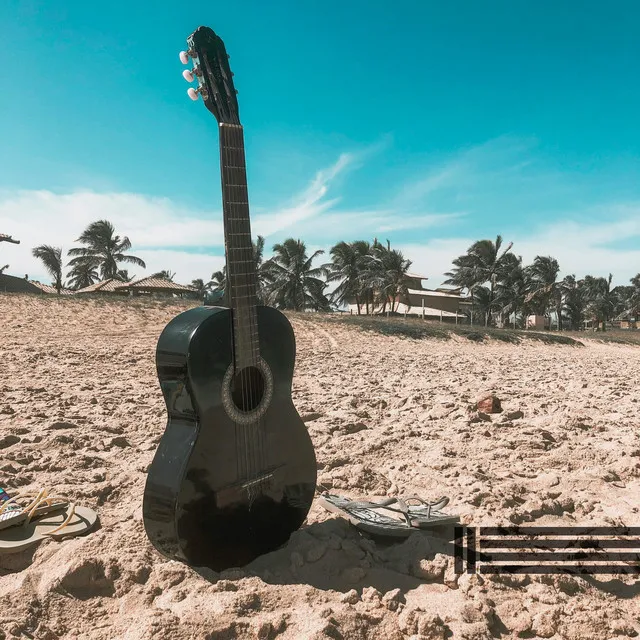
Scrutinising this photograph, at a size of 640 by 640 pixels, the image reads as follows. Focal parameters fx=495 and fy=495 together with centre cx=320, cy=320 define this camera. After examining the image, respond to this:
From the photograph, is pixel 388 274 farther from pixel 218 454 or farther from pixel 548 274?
pixel 218 454

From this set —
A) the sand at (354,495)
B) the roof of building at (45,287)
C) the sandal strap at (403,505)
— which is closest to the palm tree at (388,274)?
the roof of building at (45,287)

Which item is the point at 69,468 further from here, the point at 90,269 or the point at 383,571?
the point at 90,269

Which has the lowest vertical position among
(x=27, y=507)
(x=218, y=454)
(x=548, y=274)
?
(x=27, y=507)

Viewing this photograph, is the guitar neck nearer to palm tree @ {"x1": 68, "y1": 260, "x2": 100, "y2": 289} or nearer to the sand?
the sand

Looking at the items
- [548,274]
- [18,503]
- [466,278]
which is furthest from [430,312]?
[18,503]

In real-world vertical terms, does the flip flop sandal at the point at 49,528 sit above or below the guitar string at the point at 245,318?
below

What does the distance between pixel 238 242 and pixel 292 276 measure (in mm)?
34403

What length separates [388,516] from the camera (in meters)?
2.65

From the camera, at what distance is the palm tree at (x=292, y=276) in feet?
120

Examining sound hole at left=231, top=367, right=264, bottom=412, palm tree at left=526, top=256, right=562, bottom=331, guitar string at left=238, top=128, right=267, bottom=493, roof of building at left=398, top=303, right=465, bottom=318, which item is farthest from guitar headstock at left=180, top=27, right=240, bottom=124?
palm tree at left=526, top=256, right=562, bottom=331

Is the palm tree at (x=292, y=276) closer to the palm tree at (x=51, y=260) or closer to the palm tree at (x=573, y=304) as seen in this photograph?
the palm tree at (x=51, y=260)

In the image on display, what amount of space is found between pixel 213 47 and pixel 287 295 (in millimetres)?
34472

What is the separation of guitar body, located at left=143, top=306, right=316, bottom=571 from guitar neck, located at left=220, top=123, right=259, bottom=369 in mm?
57

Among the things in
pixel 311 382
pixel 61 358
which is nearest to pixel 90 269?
pixel 61 358
